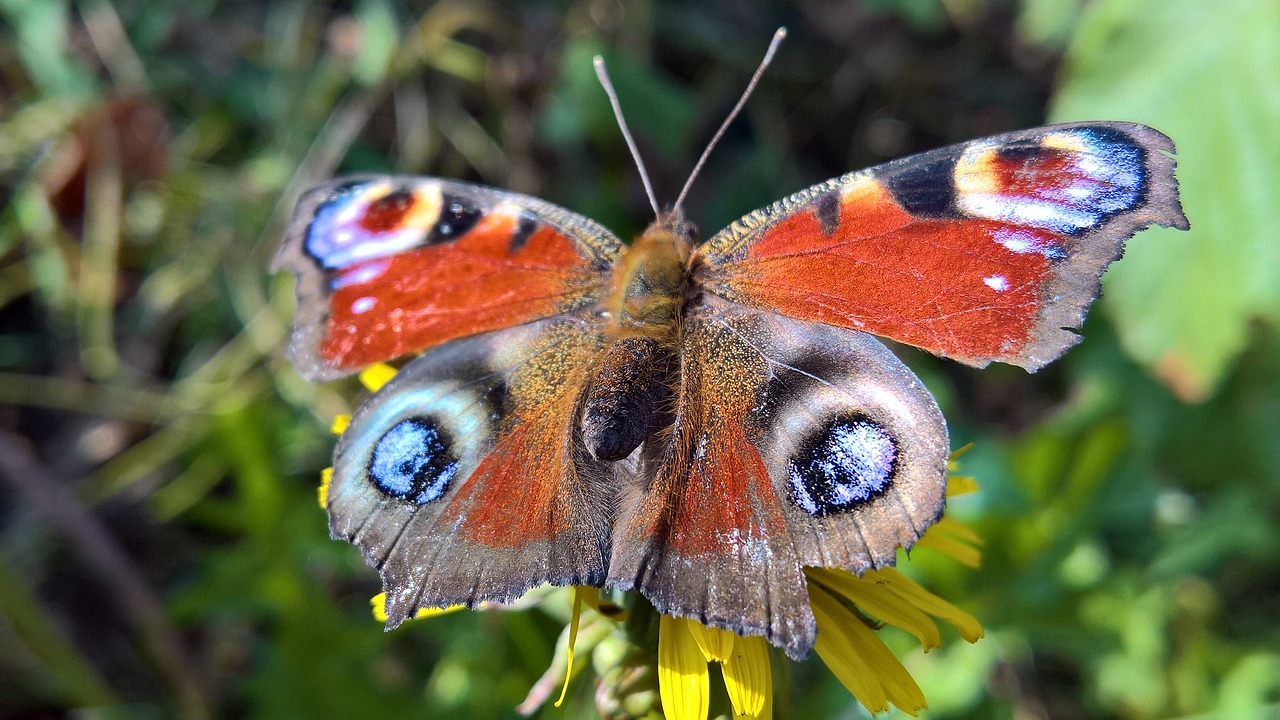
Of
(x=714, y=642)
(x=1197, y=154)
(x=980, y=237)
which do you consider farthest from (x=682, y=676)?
(x=1197, y=154)

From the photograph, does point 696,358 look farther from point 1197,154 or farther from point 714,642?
point 1197,154

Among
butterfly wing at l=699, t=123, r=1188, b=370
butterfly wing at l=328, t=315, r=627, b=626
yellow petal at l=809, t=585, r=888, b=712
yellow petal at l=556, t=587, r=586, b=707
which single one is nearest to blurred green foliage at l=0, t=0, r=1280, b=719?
yellow petal at l=556, t=587, r=586, b=707

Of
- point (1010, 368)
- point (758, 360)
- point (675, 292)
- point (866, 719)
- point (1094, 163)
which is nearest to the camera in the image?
point (1094, 163)

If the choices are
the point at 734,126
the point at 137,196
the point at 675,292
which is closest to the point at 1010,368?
the point at 734,126

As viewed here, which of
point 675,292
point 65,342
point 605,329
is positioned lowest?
point 65,342

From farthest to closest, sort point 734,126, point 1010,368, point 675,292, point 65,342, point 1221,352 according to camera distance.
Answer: point 734,126
point 65,342
point 1010,368
point 1221,352
point 675,292

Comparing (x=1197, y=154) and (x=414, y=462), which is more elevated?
(x=1197, y=154)

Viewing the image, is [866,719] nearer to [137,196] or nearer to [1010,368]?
[1010,368]

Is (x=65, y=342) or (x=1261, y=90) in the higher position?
(x=1261, y=90)
